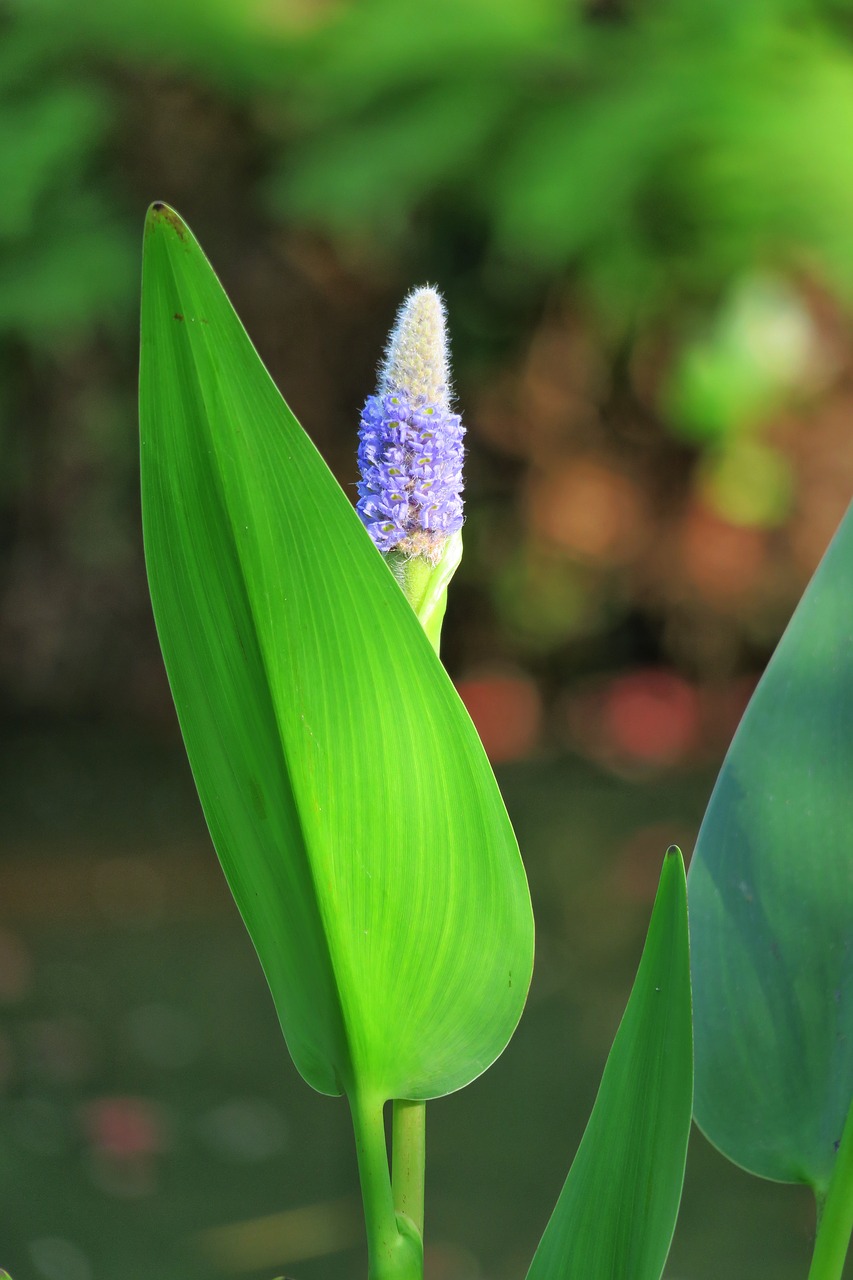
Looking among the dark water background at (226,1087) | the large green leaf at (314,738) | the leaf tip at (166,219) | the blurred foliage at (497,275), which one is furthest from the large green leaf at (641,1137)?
the blurred foliage at (497,275)

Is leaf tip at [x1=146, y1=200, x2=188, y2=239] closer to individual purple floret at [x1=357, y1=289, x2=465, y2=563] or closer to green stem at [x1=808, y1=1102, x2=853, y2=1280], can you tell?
individual purple floret at [x1=357, y1=289, x2=465, y2=563]

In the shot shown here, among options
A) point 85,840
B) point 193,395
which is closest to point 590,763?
point 85,840

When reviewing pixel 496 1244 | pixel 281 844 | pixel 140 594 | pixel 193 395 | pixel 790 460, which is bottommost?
pixel 496 1244

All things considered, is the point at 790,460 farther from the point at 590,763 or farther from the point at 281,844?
the point at 281,844

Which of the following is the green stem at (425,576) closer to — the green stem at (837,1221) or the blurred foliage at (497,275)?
the green stem at (837,1221)

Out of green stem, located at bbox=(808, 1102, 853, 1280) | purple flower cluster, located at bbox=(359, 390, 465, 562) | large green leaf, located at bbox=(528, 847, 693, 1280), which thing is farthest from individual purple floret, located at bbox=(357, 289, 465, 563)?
green stem, located at bbox=(808, 1102, 853, 1280)

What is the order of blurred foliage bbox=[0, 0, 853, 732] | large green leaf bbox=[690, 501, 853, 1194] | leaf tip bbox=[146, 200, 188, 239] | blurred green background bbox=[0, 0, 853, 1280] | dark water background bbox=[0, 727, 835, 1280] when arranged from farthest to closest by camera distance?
blurred foliage bbox=[0, 0, 853, 732], blurred green background bbox=[0, 0, 853, 1280], dark water background bbox=[0, 727, 835, 1280], large green leaf bbox=[690, 501, 853, 1194], leaf tip bbox=[146, 200, 188, 239]

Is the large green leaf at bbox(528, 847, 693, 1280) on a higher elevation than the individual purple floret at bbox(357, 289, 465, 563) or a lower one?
lower
